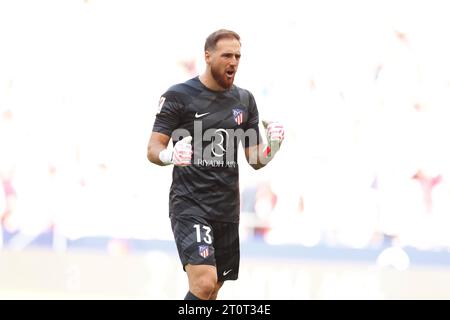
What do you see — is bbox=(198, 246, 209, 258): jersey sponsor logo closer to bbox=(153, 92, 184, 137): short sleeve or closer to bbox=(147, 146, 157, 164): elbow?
bbox=(147, 146, 157, 164): elbow

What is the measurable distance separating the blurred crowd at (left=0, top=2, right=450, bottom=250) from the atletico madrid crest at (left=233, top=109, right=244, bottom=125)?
5.60 meters

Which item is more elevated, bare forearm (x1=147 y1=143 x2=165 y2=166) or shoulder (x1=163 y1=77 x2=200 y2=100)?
shoulder (x1=163 y1=77 x2=200 y2=100)

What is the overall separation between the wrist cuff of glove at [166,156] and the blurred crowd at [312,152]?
623 centimetres

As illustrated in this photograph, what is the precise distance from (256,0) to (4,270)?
16.0 feet

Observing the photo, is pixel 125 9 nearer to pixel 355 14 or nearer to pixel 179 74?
pixel 179 74

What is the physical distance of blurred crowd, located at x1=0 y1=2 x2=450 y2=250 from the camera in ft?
44.1

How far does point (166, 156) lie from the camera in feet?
23.1

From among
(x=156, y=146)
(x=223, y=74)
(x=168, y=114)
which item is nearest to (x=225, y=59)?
(x=223, y=74)

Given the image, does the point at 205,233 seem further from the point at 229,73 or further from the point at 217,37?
the point at 217,37

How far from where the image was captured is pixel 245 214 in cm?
1354

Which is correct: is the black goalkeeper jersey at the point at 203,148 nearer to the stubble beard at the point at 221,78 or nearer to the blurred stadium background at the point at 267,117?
the stubble beard at the point at 221,78

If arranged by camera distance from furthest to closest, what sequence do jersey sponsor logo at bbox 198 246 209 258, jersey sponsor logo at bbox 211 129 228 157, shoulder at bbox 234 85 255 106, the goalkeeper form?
shoulder at bbox 234 85 255 106 → jersey sponsor logo at bbox 211 129 228 157 → the goalkeeper → jersey sponsor logo at bbox 198 246 209 258

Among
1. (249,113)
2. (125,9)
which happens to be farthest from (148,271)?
(249,113)


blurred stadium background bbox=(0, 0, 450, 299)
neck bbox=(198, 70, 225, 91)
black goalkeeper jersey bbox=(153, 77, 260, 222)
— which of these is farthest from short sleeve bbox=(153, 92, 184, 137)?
blurred stadium background bbox=(0, 0, 450, 299)
